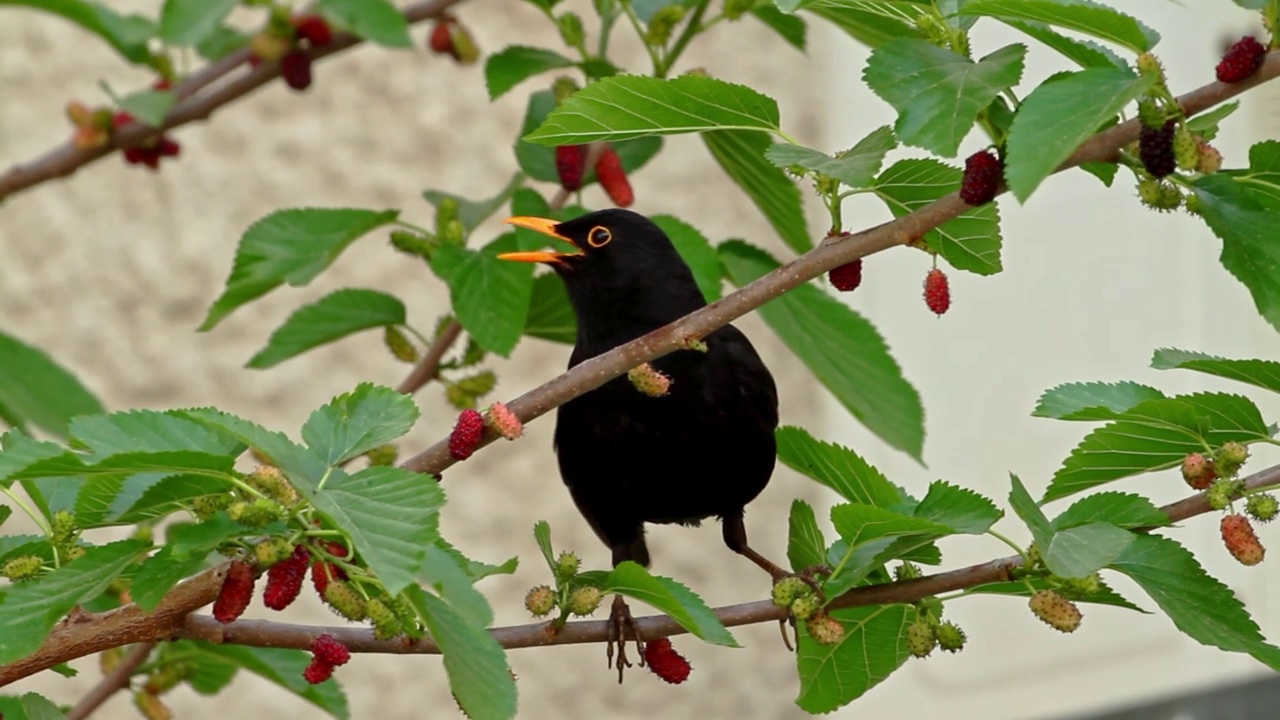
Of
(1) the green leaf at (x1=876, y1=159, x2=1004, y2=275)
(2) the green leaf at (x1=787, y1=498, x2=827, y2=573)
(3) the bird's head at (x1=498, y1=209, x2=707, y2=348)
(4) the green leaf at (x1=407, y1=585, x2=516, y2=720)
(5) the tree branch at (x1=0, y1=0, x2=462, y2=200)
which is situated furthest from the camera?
(3) the bird's head at (x1=498, y1=209, x2=707, y2=348)

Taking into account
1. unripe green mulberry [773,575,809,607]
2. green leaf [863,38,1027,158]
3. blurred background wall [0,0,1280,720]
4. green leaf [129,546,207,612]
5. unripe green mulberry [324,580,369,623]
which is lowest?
blurred background wall [0,0,1280,720]

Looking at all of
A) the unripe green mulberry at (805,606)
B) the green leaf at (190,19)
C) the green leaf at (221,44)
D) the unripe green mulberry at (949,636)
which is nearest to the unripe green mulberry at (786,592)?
the unripe green mulberry at (805,606)

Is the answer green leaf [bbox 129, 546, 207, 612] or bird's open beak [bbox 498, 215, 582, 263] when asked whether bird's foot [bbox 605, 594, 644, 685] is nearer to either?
bird's open beak [bbox 498, 215, 582, 263]

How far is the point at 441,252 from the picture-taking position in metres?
1.56

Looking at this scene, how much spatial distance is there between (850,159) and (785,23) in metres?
0.72

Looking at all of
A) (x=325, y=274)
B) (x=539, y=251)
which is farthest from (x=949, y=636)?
(x=325, y=274)

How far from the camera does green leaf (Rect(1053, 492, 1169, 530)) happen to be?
41.7 inches

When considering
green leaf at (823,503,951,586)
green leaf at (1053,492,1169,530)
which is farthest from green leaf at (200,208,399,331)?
green leaf at (1053,492,1169,530)

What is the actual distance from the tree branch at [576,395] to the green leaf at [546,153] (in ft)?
1.99

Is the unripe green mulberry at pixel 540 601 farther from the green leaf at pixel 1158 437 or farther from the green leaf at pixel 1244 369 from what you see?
the green leaf at pixel 1244 369

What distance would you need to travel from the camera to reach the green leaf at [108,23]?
1.38m

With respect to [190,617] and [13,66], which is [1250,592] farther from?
[190,617]

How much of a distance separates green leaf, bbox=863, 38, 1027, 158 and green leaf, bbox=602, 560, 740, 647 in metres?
0.33

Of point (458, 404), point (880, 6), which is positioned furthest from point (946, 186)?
point (458, 404)
